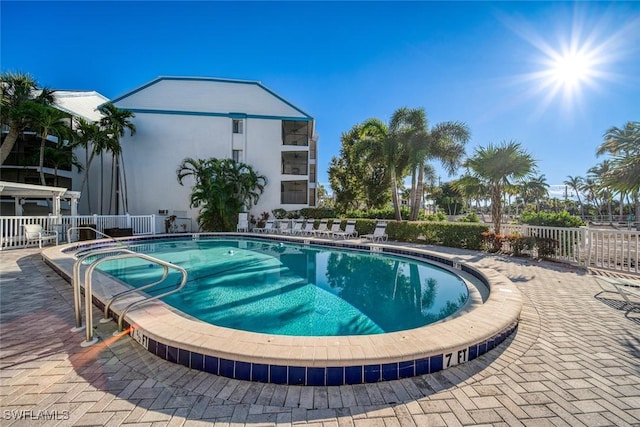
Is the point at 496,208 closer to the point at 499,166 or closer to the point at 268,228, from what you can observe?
the point at 499,166

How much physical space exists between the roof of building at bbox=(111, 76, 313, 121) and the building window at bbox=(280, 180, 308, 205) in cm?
566

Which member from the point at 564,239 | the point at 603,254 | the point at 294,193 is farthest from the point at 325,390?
the point at 294,193

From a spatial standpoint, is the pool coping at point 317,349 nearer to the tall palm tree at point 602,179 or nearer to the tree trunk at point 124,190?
the tall palm tree at point 602,179

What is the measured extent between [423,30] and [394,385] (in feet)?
41.8

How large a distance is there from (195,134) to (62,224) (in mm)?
11149

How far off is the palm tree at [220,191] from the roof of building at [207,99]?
216 inches

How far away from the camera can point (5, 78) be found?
16469mm

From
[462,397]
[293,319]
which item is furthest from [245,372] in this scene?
[293,319]

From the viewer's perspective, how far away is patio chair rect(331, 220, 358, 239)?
49.1 feet

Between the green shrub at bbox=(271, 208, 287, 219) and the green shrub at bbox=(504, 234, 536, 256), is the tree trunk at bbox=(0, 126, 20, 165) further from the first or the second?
the green shrub at bbox=(504, 234, 536, 256)

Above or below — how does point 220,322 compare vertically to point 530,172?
below

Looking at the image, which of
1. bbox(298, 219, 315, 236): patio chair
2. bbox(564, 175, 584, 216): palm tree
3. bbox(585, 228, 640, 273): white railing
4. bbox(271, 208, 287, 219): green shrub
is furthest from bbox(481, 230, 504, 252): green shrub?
bbox(564, 175, 584, 216): palm tree

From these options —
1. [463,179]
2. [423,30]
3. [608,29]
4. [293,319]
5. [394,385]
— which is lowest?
[293,319]

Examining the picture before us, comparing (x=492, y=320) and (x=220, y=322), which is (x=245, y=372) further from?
(x=492, y=320)
